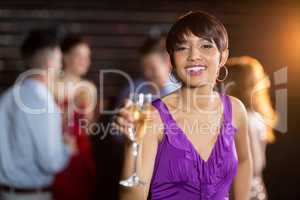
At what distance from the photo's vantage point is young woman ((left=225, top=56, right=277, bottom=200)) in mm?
1257

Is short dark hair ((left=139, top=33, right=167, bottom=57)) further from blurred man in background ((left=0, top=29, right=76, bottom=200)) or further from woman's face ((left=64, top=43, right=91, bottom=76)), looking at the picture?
blurred man in background ((left=0, top=29, right=76, bottom=200))

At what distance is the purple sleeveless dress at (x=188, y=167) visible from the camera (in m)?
0.99

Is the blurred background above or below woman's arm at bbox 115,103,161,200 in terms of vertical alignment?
above

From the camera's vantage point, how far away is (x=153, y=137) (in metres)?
0.98

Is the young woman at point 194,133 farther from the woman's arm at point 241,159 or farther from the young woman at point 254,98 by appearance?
the young woman at point 254,98

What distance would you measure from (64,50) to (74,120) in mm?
458

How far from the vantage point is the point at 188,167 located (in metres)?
1.00

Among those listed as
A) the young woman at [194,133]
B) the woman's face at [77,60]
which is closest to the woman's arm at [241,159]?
the young woman at [194,133]

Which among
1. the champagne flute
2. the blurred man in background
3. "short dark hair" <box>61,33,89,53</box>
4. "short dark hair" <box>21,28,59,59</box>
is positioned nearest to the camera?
the champagne flute

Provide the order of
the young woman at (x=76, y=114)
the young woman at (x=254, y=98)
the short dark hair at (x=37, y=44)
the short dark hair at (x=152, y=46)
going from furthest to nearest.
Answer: the short dark hair at (x=152, y=46), the young woman at (x=76, y=114), the short dark hair at (x=37, y=44), the young woman at (x=254, y=98)

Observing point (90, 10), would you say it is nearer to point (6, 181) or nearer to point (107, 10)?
point (107, 10)

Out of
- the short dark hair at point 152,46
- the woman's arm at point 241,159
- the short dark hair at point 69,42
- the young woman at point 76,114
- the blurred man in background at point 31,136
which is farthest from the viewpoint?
the short dark hair at point 69,42

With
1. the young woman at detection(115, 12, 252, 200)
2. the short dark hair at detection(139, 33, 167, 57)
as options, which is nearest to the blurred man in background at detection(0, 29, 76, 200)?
the short dark hair at detection(139, 33, 167, 57)

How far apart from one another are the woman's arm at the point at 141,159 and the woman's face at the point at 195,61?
110 millimetres
